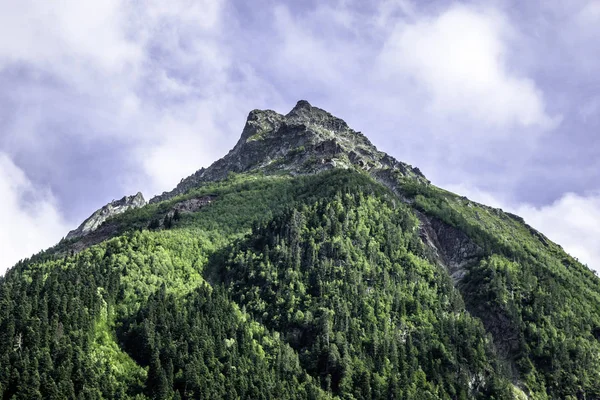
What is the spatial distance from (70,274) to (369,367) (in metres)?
84.4

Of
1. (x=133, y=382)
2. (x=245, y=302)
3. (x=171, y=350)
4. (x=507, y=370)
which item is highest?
(x=245, y=302)

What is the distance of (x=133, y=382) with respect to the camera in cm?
13975

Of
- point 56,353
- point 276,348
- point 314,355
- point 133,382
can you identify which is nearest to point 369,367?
point 314,355

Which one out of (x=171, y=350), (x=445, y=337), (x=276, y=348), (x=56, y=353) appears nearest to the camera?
(x=56, y=353)

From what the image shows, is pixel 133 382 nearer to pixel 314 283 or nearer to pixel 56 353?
pixel 56 353

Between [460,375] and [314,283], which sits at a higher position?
[314,283]

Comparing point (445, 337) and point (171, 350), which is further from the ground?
point (445, 337)

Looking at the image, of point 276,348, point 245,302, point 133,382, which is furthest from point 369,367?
point 133,382

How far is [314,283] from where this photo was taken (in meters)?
197

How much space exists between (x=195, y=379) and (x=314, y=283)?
64031 mm

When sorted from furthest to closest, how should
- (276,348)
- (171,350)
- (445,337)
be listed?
(445,337), (276,348), (171,350)

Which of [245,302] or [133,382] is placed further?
[245,302]

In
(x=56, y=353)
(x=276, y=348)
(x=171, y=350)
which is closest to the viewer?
(x=56, y=353)

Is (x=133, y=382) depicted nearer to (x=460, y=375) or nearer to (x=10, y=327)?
(x=10, y=327)
